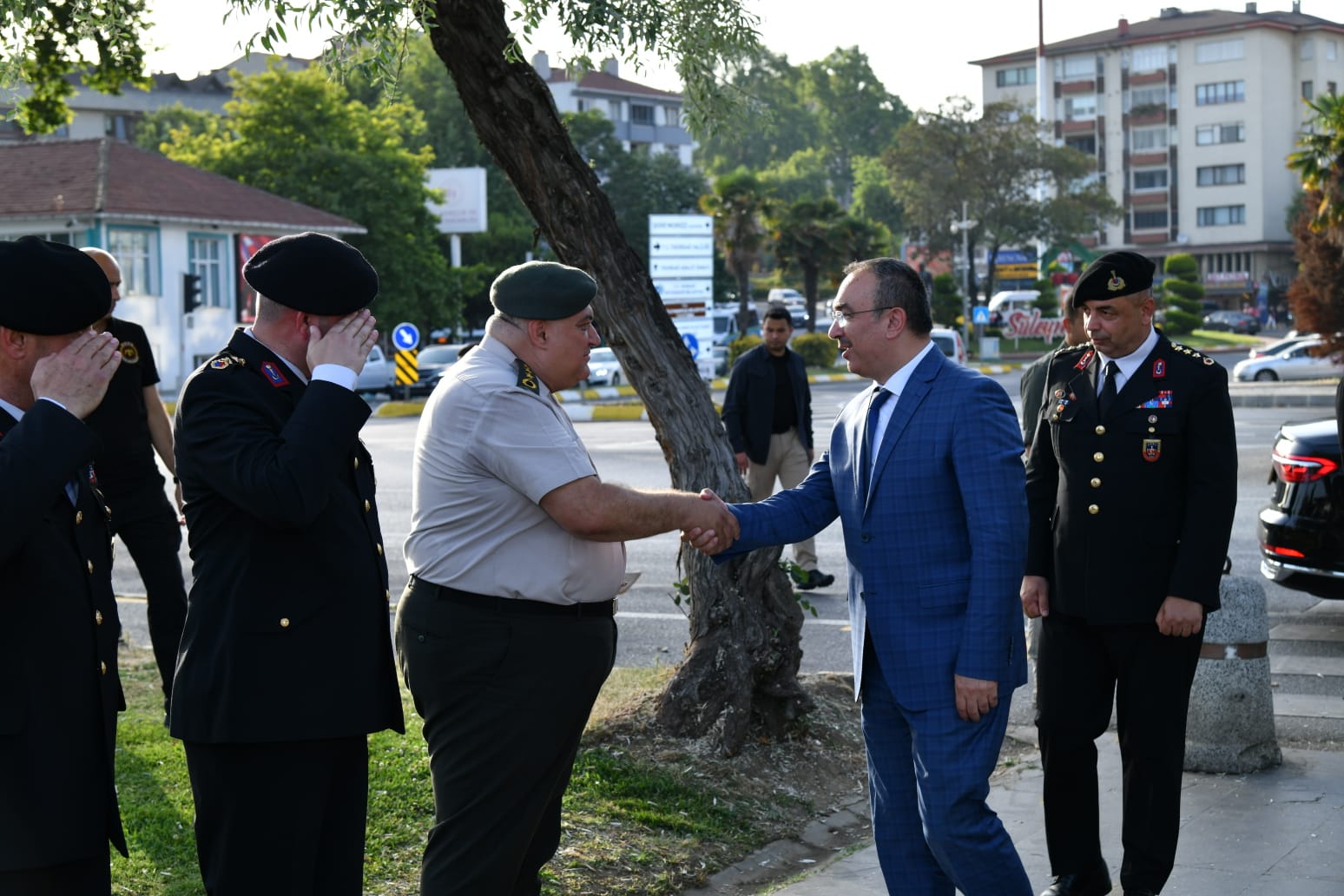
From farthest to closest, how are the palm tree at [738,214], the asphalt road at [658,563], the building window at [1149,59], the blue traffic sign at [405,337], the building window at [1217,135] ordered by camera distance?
the building window at [1149,59], the building window at [1217,135], the palm tree at [738,214], the blue traffic sign at [405,337], the asphalt road at [658,563]

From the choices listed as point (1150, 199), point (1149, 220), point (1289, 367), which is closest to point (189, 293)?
point (1289, 367)

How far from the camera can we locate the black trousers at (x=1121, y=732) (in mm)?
4723

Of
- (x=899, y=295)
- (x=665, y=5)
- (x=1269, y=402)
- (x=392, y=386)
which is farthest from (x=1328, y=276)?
(x=899, y=295)

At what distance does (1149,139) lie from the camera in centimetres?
9919

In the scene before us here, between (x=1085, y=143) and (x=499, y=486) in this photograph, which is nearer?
(x=499, y=486)

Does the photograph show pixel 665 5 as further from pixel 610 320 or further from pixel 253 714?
pixel 253 714

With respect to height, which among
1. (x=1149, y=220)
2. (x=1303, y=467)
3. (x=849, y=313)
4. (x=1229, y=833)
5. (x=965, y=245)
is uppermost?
(x=1149, y=220)

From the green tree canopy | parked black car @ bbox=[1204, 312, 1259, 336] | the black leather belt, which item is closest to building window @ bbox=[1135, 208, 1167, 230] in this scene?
parked black car @ bbox=[1204, 312, 1259, 336]

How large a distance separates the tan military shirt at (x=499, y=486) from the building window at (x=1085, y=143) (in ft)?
341

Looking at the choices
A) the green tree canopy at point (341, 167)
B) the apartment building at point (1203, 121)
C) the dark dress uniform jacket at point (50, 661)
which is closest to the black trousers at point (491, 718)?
the dark dress uniform jacket at point (50, 661)

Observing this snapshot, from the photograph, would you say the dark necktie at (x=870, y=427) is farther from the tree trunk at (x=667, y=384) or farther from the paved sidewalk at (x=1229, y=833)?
the tree trunk at (x=667, y=384)

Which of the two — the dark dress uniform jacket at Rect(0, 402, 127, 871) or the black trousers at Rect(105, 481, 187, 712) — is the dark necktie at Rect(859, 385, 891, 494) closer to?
the dark dress uniform jacket at Rect(0, 402, 127, 871)

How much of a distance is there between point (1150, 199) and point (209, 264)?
235 feet

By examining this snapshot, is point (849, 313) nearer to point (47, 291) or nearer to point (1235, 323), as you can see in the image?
point (47, 291)
